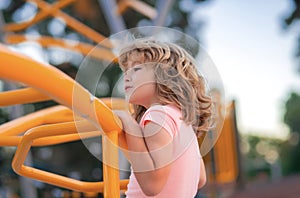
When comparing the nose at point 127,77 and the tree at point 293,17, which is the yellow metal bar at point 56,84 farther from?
the tree at point 293,17

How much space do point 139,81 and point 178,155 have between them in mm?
132

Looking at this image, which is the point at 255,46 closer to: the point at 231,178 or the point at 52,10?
the point at 231,178

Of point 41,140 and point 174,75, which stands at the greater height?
point 174,75

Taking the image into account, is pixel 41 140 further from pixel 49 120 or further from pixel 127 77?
pixel 127 77

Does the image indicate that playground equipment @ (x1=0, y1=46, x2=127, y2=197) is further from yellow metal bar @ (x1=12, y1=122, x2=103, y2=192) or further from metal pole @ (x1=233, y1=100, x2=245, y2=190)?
metal pole @ (x1=233, y1=100, x2=245, y2=190)

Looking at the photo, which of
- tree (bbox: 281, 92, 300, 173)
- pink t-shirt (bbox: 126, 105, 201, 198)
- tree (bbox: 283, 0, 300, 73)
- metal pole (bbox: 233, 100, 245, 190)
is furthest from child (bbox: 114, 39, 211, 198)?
tree (bbox: 281, 92, 300, 173)

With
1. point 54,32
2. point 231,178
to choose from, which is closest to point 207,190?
point 231,178

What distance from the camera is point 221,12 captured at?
30.2ft

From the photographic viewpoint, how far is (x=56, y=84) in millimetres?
713

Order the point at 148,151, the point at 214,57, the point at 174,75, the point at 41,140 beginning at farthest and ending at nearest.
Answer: the point at 41,140 < the point at 214,57 < the point at 174,75 < the point at 148,151

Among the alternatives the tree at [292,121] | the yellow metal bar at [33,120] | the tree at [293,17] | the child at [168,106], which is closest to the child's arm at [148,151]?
the child at [168,106]

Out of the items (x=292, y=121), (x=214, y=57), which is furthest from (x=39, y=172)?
(x=292, y=121)

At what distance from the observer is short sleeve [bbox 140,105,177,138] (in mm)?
875

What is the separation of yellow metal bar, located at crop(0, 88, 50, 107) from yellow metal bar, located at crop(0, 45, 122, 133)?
0.03 metres
